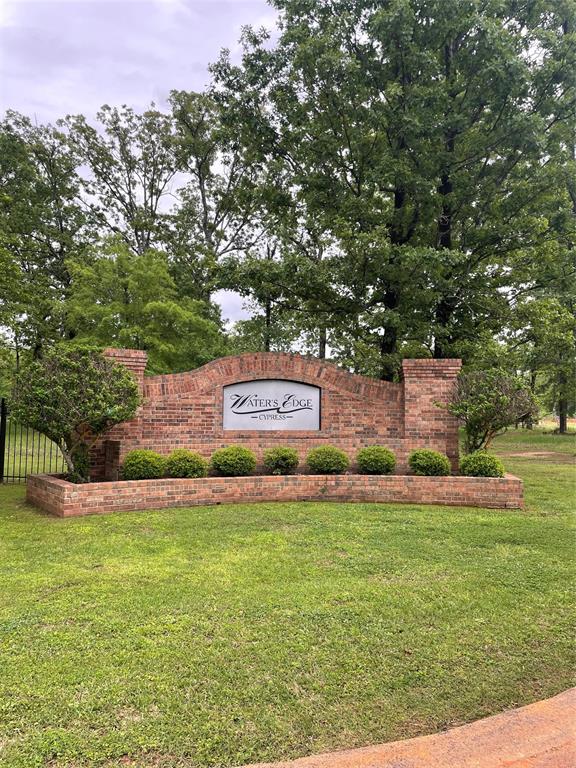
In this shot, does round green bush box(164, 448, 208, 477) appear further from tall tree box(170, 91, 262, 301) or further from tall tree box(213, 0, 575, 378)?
tall tree box(170, 91, 262, 301)

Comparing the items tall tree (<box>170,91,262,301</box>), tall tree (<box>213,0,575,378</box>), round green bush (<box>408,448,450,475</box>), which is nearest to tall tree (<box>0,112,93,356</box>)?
tall tree (<box>170,91,262,301</box>)

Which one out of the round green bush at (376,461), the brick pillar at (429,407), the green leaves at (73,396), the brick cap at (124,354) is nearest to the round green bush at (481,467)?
the brick pillar at (429,407)

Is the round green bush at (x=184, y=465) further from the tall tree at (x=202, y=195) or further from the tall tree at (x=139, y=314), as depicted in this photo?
the tall tree at (x=202, y=195)

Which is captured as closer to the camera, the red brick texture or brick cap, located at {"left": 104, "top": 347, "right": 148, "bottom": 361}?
brick cap, located at {"left": 104, "top": 347, "right": 148, "bottom": 361}

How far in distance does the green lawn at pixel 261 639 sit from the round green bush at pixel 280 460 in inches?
101

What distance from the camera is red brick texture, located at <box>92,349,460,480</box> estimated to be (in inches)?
325

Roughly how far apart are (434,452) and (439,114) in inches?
272

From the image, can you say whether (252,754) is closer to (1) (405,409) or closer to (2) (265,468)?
(2) (265,468)

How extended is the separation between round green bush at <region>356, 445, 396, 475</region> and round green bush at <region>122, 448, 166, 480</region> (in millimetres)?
3160

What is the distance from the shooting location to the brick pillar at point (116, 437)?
805 centimetres

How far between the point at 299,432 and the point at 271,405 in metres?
0.69

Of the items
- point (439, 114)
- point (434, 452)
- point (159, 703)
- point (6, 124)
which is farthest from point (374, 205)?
point (6, 124)

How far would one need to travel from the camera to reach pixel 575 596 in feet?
12.2

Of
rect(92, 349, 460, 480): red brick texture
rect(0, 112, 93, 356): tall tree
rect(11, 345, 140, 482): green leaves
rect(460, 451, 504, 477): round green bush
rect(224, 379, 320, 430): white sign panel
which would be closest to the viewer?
rect(11, 345, 140, 482): green leaves
